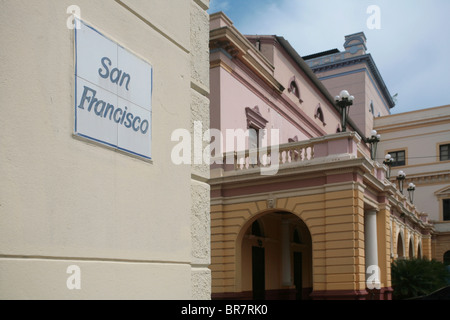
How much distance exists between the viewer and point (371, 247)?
64.1 ft

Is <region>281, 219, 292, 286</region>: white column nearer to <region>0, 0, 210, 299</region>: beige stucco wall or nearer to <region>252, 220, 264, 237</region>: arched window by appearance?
<region>252, 220, 264, 237</region>: arched window

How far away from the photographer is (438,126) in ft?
148

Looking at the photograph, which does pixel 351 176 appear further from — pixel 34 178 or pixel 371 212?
pixel 34 178

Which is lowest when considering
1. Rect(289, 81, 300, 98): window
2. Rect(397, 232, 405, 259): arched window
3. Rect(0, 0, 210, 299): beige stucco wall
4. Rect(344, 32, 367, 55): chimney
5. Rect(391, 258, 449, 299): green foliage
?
Rect(391, 258, 449, 299): green foliage

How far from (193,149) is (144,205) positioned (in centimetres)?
94

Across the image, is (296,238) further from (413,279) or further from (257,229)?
(413,279)

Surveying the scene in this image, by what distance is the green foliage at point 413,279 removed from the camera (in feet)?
71.8

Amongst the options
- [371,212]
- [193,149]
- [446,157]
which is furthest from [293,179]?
[446,157]

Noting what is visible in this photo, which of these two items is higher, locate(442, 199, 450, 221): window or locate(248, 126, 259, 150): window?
locate(248, 126, 259, 150): window

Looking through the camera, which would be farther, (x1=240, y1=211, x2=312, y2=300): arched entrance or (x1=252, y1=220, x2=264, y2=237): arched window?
(x1=252, y1=220, x2=264, y2=237): arched window

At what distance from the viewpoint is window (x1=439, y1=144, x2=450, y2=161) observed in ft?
143

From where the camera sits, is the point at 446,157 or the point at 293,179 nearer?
the point at 293,179

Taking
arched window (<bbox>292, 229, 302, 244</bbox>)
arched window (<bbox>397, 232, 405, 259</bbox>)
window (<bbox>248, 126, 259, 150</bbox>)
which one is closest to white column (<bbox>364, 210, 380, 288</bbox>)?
arched window (<bbox>292, 229, 302, 244</bbox>)
